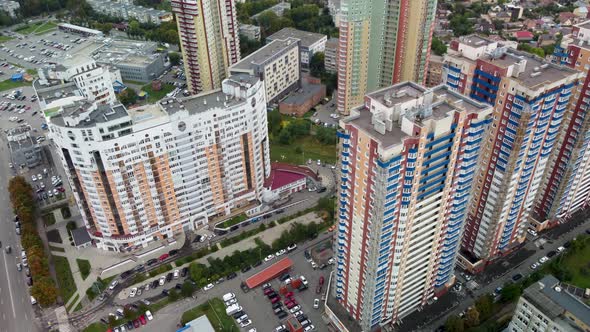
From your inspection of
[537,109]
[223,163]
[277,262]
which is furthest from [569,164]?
[223,163]

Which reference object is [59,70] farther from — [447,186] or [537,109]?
[537,109]

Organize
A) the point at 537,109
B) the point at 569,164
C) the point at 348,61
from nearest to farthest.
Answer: the point at 537,109 → the point at 569,164 → the point at 348,61

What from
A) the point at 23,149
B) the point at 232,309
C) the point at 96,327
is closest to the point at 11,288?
the point at 96,327

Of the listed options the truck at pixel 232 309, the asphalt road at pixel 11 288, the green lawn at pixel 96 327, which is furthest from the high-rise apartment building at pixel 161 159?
the truck at pixel 232 309

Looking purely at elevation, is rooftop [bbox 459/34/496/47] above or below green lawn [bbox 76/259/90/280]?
above

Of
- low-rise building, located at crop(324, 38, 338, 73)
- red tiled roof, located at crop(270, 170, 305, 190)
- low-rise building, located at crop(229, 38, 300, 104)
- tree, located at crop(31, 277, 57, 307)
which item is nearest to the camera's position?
tree, located at crop(31, 277, 57, 307)

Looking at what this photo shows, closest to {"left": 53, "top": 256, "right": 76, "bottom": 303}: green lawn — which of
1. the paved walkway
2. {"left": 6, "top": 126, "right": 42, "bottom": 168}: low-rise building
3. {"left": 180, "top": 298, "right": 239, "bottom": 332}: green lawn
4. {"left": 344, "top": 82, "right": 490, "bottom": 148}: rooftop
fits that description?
the paved walkway

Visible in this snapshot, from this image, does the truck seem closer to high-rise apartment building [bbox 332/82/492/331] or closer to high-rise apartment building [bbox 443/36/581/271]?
high-rise apartment building [bbox 332/82/492/331]

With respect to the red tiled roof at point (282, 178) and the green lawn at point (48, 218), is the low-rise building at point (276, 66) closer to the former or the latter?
the red tiled roof at point (282, 178)
